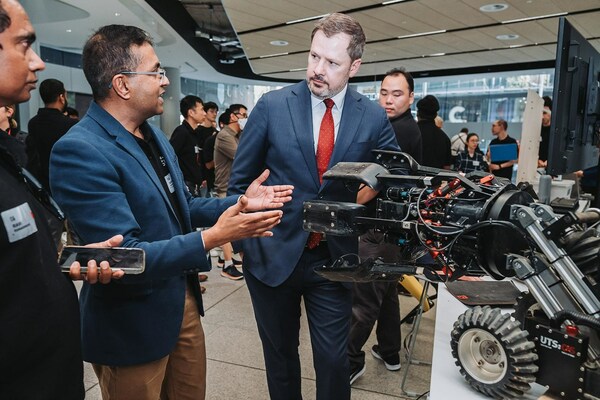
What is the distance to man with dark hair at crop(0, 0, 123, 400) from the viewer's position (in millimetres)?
820

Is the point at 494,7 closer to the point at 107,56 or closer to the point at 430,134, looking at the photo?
the point at 430,134

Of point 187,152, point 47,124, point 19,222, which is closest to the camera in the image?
point 19,222

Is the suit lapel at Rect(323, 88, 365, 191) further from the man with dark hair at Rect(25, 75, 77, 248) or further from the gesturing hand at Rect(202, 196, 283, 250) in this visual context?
the man with dark hair at Rect(25, 75, 77, 248)

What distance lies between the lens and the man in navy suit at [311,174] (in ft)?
5.26

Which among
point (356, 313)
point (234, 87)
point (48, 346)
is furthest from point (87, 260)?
point (234, 87)

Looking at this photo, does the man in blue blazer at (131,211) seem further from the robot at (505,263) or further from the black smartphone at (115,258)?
the robot at (505,263)

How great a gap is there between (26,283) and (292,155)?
97 centimetres

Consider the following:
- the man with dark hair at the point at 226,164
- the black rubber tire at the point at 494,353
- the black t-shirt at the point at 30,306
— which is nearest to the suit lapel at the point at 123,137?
the black t-shirt at the point at 30,306

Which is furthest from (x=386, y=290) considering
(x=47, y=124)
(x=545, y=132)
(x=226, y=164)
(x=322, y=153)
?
(x=545, y=132)

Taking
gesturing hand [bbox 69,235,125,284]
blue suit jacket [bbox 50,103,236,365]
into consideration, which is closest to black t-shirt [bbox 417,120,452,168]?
blue suit jacket [bbox 50,103,236,365]

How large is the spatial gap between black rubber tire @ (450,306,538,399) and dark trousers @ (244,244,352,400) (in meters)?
0.57

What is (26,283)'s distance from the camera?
33.4 inches

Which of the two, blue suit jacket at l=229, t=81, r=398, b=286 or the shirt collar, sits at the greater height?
the shirt collar

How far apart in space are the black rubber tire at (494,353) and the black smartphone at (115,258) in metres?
0.82
